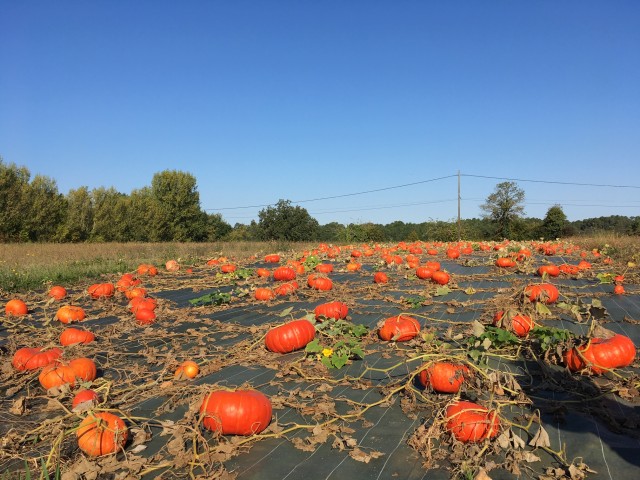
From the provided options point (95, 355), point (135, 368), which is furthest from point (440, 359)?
point (95, 355)

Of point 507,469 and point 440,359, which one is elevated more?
point 440,359

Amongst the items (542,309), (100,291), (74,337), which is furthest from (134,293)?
(542,309)

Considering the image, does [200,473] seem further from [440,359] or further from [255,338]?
[255,338]

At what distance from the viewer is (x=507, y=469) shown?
2.34 m

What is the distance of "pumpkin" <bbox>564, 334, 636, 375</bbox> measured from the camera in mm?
3551

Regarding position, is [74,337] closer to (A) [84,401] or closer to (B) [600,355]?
(A) [84,401]

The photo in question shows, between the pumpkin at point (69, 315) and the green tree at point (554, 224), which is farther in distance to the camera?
the green tree at point (554, 224)

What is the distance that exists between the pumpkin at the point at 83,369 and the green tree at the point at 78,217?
40.3m

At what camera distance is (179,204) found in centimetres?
5503

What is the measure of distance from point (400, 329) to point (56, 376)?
10.8 feet

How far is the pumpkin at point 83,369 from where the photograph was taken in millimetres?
3777

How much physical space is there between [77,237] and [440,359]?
1740 inches

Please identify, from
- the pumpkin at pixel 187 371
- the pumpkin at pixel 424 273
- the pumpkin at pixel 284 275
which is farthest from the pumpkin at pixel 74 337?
the pumpkin at pixel 424 273

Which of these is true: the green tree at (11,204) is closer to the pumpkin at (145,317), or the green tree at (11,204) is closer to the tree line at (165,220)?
the tree line at (165,220)
